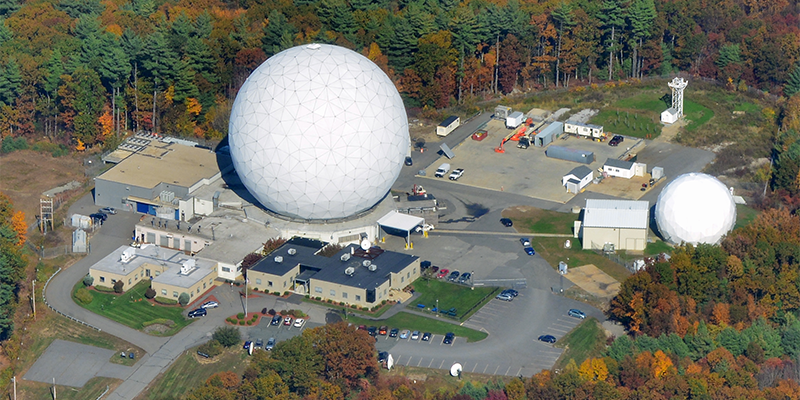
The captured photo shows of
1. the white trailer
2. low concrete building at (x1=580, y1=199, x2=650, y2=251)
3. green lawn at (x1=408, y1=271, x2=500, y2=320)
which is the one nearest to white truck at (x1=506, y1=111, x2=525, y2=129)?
the white trailer

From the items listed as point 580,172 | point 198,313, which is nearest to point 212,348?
point 198,313

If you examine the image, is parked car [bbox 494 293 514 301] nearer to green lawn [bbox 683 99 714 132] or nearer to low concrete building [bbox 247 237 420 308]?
low concrete building [bbox 247 237 420 308]

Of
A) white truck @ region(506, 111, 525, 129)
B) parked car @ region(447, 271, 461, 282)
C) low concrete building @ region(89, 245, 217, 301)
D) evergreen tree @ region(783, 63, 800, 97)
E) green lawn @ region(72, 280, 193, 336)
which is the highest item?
evergreen tree @ region(783, 63, 800, 97)

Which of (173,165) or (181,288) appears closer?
(181,288)

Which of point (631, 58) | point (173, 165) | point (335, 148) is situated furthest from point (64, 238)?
point (631, 58)

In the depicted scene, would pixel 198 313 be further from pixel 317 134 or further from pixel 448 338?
pixel 448 338

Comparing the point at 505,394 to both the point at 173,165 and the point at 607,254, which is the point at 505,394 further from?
the point at 173,165

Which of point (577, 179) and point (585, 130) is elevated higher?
point (585, 130)
